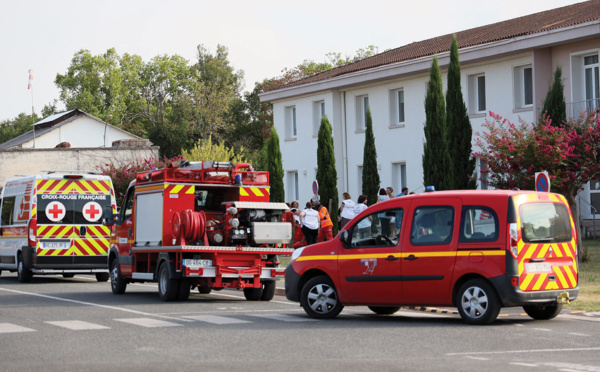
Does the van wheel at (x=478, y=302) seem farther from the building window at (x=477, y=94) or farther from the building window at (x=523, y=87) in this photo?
the building window at (x=477, y=94)

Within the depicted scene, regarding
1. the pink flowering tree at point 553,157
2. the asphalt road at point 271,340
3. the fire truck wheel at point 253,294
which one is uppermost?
the pink flowering tree at point 553,157

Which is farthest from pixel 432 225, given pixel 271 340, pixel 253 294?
pixel 253 294

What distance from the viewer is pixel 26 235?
24125 millimetres

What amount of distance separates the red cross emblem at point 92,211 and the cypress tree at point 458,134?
12.5 meters

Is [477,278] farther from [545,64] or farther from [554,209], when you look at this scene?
[545,64]

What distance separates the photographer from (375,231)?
47.0 feet

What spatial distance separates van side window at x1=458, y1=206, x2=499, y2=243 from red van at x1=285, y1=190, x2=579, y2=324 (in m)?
0.01

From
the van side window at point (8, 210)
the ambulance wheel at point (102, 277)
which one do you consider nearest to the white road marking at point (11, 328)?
the ambulance wheel at point (102, 277)

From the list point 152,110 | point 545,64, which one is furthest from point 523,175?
point 152,110

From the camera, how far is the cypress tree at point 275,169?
43.3 meters

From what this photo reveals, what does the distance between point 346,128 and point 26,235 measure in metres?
21.7

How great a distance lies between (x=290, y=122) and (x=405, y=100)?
936 centimetres

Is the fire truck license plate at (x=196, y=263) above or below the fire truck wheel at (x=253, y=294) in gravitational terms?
above

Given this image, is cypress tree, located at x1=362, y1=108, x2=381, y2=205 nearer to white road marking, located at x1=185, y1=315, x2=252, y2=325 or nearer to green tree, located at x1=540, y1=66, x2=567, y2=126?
green tree, located at x1=540, y1=66, x2=567, y2=126
